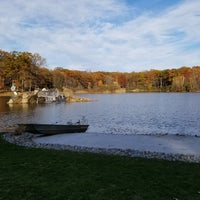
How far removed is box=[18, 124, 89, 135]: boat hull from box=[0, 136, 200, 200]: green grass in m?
10.6

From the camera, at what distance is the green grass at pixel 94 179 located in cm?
623

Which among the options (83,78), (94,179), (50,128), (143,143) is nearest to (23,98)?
(50,128)

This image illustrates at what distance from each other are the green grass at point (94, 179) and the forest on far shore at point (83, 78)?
7709 centimetres

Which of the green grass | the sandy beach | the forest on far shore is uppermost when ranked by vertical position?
the forest on far shore

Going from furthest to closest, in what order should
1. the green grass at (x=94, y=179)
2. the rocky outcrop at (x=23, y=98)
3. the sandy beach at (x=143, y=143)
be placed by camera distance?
1. the rocky outcrop at (x=23, y=98)
2. the sandy beach at (x=143, y=143)
3. the green grass at (x=94, y=179)

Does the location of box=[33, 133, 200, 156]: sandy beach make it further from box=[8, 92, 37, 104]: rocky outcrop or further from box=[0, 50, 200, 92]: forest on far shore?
box=[0, 50, 200, 92]: forest on far shore

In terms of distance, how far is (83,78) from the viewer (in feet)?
499

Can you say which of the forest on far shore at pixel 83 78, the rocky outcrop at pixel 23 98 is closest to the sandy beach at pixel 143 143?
the rocky outcrop at pixel 23 98

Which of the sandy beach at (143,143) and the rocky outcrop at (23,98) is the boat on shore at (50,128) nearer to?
the sandy beach at (143,143)

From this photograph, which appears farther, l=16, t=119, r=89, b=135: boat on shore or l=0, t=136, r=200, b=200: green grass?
l=16, t=119, r=89, b=135: boat on shore

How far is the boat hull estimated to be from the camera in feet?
69.0

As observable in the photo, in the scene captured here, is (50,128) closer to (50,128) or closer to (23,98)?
(50,128)

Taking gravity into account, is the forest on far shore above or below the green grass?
above

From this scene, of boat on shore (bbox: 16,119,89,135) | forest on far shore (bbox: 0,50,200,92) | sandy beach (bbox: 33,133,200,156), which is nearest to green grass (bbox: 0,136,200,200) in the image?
sandy beach (bbox: 33,133,200,156)
